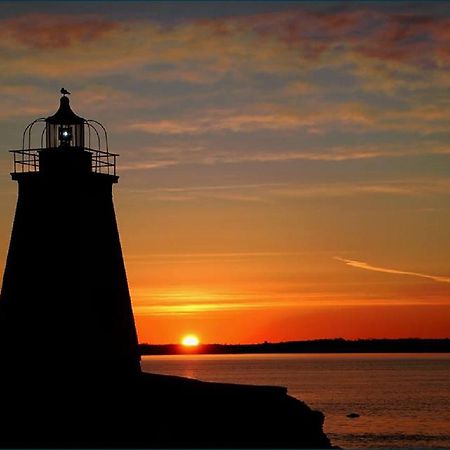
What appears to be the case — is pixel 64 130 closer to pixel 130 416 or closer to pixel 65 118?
pixel 65 118

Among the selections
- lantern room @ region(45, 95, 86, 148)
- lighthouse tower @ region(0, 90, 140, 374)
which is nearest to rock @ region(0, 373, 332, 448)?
lighthouse tower @ region(0, 90, 140, 374)

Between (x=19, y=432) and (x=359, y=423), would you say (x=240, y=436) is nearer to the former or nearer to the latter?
(x=19, y=432)

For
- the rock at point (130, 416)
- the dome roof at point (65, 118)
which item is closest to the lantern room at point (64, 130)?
the dome roof at point (65, 118)

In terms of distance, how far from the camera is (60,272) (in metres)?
28.4

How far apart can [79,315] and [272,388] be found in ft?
26.8

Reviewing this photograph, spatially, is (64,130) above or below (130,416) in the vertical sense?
above

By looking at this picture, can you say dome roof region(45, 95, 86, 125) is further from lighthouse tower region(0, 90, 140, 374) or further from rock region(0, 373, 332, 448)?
rock region(0, 373, 332, 448)

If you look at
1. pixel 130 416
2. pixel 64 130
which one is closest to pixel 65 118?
pixel 64 130

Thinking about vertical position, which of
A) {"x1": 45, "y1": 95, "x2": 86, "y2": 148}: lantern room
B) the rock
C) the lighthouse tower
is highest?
{"x1": 45, "y1": 95, "x2": 86, "y2": 148}: lantern room

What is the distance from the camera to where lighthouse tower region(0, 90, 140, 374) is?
92.6ft

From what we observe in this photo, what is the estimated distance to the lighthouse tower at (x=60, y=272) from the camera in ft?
92.6

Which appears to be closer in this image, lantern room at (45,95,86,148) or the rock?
the rock

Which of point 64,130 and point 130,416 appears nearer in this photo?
point 130,416

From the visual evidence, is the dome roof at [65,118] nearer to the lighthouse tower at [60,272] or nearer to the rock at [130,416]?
the lighthouse tower at [60,272]
